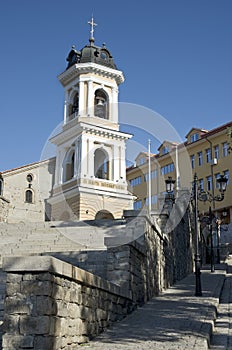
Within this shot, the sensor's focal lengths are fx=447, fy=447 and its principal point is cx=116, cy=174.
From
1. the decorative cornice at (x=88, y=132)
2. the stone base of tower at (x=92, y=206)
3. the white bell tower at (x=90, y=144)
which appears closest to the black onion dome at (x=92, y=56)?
the white bell tower at (x=90, y=144)

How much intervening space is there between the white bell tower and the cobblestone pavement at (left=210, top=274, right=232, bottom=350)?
54.8ft

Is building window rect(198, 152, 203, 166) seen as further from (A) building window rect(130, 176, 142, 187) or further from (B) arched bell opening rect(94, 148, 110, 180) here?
(B) arched bell opening rect(94, 148, 110, 180)

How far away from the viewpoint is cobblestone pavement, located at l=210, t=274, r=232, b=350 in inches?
269

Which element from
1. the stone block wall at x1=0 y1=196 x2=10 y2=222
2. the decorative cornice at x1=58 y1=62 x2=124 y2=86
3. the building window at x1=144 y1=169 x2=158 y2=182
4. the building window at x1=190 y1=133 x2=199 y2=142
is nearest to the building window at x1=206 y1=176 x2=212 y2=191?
the building window at x1=190 y1=133 x2=199 y2=142

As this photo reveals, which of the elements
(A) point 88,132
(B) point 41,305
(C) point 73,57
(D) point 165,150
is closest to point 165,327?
(B) point 41,305

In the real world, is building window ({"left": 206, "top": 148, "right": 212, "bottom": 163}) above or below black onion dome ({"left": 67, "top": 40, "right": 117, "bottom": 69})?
below

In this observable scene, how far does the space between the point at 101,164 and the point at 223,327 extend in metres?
23.1

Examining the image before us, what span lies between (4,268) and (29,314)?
0.64 m

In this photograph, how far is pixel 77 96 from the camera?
31.1 m

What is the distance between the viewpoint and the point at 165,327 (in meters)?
7.64

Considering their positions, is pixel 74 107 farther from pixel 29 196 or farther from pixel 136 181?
pixel 136 181

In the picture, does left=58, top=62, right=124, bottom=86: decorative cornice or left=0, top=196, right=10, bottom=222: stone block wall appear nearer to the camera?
left=0, top=196, right=10, bottom=222: stone block wall

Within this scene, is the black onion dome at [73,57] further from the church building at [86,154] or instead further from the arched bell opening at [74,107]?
the arched bell opening at [74,107]

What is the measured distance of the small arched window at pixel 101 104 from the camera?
3095cm
